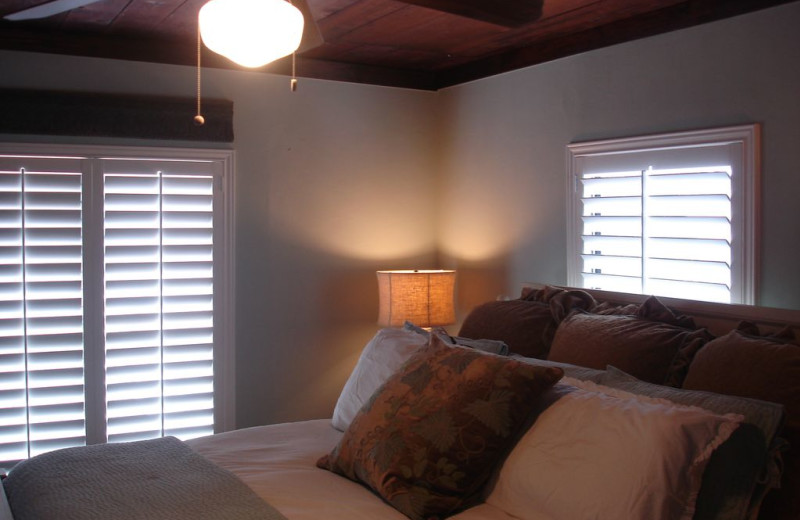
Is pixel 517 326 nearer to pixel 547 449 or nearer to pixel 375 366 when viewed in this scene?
pixel 375 366

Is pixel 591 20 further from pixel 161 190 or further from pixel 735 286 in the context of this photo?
pixel 161 190

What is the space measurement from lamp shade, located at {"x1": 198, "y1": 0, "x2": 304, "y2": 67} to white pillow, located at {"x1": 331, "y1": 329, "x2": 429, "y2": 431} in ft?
3.60

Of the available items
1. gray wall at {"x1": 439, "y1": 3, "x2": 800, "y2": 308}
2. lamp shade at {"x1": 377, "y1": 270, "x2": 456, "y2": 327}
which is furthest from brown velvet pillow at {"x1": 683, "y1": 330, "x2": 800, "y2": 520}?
lamp shade at {"x1": 377, "y1": 270, "x2": 456, "y2": 327}

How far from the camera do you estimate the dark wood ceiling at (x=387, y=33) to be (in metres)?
2.91

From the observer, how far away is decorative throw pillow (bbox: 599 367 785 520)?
65.9 inches

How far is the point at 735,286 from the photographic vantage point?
8.73ft

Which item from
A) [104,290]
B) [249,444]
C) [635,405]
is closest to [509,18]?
[635,405]

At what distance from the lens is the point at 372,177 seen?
4.18 metres

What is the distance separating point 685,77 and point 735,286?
834mm

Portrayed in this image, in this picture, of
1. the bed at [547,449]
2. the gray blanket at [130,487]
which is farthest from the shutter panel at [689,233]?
the gray blanket at [130,487]

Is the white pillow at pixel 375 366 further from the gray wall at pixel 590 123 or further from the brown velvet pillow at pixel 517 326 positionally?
the gray wall at pixel 590 123

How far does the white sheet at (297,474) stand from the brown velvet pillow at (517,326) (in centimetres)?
71

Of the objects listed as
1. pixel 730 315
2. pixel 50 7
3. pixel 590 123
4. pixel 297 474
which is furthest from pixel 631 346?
pixel 50 7

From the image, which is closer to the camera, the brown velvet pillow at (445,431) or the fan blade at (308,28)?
the brown velvet pillow at (445,431)
